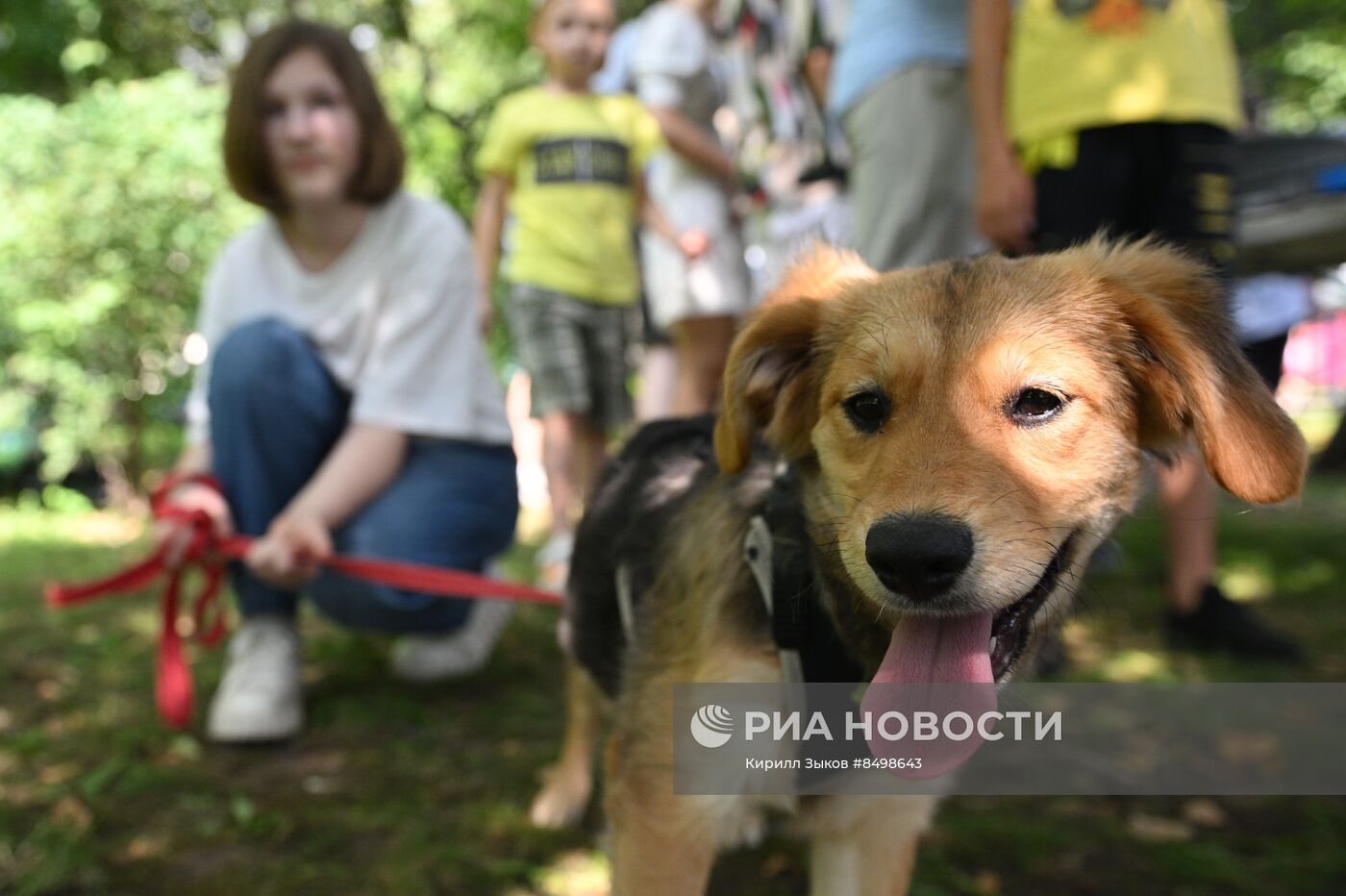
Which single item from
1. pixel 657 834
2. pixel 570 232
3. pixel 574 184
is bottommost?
pixel 657 834

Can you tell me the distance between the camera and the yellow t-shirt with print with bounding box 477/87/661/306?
4.84 m

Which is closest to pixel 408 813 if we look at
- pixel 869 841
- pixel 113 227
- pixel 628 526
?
pixel 628 526

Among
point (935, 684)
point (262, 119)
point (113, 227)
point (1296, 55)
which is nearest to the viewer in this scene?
point (935, 684)

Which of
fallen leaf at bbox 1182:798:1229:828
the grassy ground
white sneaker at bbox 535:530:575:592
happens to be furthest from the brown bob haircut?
fallen leaf at bbox 1182:798:1229:828

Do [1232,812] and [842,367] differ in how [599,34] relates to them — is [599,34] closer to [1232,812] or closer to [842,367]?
[842,367]

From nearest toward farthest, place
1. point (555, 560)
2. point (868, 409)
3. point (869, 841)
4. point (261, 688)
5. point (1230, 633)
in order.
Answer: point (868, 409), point (869, 841), point (261, 688), point (1230, 633), point (555, 560)

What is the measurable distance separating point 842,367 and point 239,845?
6.38ft

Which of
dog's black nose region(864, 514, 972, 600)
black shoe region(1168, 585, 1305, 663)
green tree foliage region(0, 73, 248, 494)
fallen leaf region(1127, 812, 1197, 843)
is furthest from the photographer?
green tree foliage region(0, 73, 248, 494)

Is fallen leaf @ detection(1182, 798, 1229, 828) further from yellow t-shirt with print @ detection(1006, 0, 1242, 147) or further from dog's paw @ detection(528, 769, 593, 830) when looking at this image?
yellow t-shirt with print @ detection(1006, 0, 1242, 147)

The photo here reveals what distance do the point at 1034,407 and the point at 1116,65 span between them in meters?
1.86

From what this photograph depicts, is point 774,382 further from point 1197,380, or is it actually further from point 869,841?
point 869,841

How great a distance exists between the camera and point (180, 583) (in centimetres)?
288

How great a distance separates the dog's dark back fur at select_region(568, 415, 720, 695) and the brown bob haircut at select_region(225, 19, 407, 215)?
5.32ft

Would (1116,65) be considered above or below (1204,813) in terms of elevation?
above
